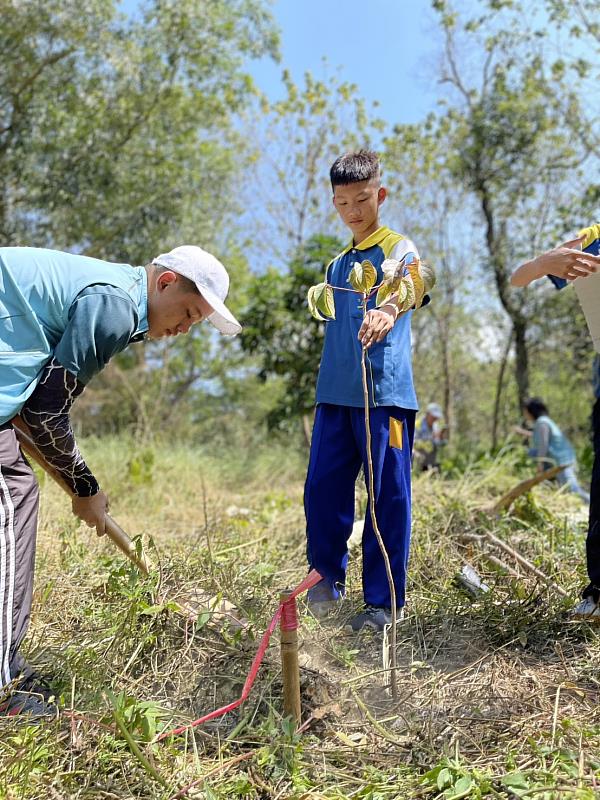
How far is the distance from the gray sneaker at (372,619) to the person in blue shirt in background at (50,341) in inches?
39.3

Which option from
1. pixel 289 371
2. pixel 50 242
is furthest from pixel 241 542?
pixel 50 242

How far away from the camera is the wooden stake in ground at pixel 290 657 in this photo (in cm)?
169

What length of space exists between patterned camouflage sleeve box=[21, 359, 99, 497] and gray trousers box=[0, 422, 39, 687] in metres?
0.08

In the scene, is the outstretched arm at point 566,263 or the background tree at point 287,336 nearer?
the outstretched arm at point 566,263

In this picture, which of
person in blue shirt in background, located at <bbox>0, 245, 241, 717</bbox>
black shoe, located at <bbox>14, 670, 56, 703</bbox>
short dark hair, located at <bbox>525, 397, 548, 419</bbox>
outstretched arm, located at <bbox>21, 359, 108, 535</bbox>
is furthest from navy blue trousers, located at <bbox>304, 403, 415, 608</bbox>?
short dark hair, located at <bbox>525, 397, 548, 419</bbox>

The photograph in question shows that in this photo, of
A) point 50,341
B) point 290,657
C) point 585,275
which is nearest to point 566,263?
point 585,275

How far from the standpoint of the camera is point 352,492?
2.51 metres

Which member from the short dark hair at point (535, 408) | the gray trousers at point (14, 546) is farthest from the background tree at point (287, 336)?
the gray trousers at point (14, 546)

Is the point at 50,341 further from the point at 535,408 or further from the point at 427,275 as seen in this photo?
the point at 535,408

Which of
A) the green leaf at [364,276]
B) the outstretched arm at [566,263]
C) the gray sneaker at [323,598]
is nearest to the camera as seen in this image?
the green leaf at [364,276]

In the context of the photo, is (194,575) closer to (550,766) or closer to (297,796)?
(297,796)

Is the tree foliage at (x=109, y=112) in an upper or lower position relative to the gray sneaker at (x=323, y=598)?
upper

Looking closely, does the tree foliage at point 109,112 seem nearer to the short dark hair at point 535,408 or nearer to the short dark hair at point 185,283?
the short dark hair at point 535,408

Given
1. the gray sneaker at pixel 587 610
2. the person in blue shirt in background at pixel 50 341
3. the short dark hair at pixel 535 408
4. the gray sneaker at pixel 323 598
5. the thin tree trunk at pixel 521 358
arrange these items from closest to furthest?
1. the person in blue shirt in background at pixel 50 341
2. the gray sneaker at pixel 587 610
3. the gray sneaker at pixel 323 598
4. the short dark hair at pixel 535 408
5. the thin tree trunk at pixel 521 358
